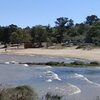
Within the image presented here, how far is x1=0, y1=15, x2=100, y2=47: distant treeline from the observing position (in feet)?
472

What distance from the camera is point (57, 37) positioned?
537 feet

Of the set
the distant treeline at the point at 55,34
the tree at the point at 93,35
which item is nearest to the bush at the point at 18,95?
the distant treeline at the point at 55,34

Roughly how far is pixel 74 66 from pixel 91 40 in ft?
261

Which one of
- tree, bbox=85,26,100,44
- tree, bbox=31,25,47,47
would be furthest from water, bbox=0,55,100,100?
tree, bbox=31,25,47,47

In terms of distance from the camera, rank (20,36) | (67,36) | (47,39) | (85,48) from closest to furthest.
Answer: (85,48), (47,39), (20,36), (67,36)

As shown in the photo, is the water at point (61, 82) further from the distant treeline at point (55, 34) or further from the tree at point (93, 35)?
the tree at point (93, 35)

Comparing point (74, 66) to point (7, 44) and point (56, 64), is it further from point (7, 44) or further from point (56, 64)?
point (7, 44)

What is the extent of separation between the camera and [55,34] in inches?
6427

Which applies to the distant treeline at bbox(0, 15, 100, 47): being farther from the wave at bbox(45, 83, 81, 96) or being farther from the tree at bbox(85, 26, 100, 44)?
the wave at bbox(45, 83, 81, 96)

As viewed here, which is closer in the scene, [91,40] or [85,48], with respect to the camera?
[85,48]

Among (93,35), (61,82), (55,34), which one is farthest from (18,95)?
(55,34)

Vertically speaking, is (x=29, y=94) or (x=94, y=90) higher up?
(x=29, y=94)

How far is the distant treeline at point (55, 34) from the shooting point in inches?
5659

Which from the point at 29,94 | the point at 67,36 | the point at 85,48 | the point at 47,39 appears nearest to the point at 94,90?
the point at 29,94
